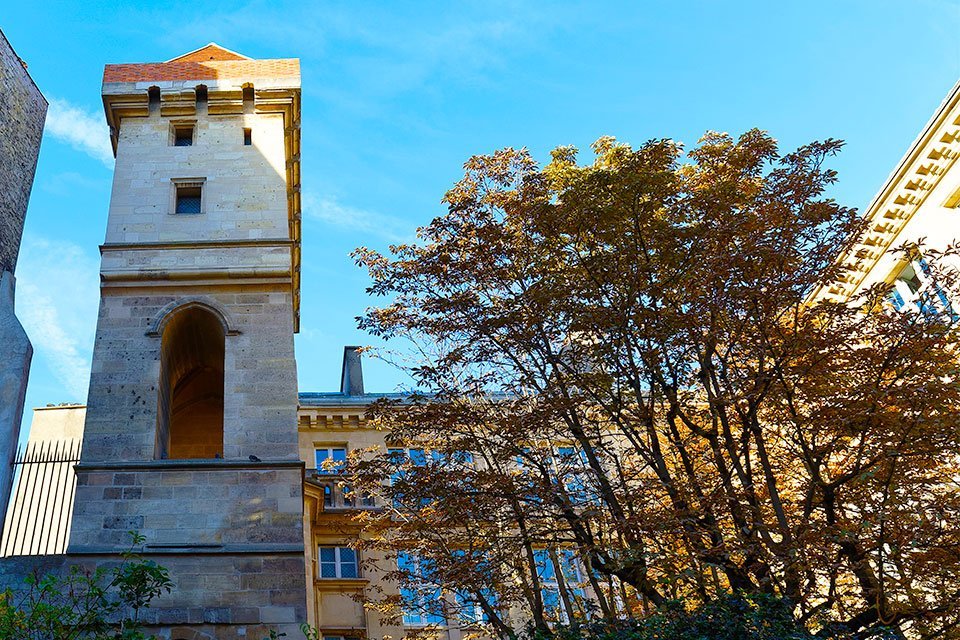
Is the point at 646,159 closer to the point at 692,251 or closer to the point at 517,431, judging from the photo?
the point at 692,251

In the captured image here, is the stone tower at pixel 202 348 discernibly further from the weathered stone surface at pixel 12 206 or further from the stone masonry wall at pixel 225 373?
the weathered stone surface at pixel 12 206

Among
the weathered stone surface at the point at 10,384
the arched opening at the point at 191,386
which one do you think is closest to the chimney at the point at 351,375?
the arched opening at the point at 191,386

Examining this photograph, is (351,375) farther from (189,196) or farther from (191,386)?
(189,196)

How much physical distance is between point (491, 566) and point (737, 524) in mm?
3677

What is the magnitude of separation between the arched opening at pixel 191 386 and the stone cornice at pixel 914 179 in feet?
45.6

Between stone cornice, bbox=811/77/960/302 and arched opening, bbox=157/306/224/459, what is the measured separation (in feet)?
45.6

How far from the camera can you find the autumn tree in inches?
427

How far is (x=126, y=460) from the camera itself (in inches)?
577

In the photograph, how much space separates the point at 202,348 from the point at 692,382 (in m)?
10.3

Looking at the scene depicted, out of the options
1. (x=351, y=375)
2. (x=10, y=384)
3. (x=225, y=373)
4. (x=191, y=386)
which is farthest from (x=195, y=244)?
(x=351, y=375)

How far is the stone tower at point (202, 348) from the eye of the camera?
1373 cm

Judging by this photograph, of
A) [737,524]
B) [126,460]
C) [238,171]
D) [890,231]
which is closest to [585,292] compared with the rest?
[737,524]

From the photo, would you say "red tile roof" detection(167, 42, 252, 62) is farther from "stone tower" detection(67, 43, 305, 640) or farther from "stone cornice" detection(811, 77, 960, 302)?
"stone cornice" detection(811, 77, 960, 302)

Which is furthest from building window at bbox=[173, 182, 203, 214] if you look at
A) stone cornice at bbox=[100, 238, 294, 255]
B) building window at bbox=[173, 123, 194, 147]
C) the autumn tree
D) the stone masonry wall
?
the autumn tree
